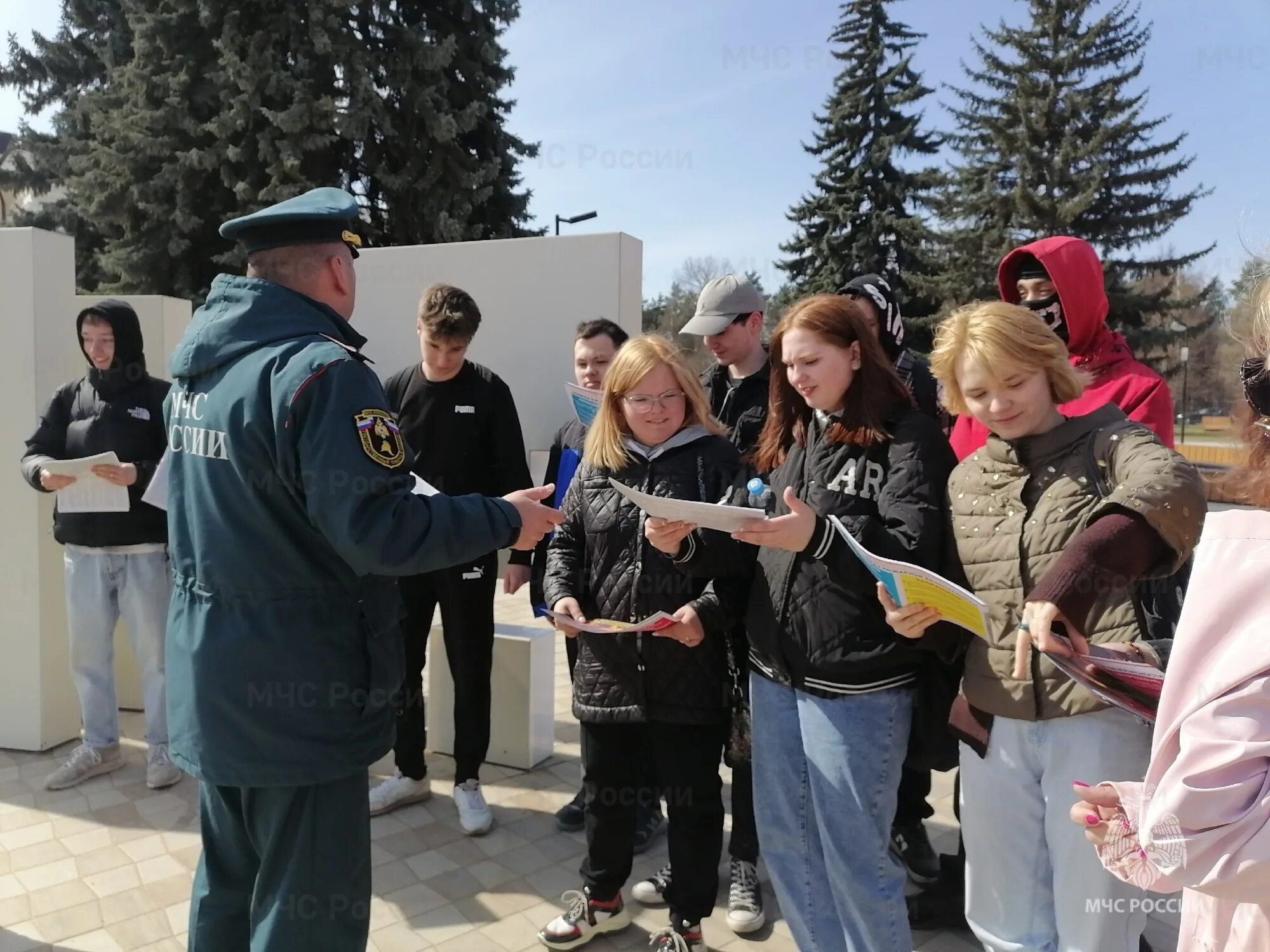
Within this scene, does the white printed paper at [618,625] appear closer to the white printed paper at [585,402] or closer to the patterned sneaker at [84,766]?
the white printed paper at [585,402]

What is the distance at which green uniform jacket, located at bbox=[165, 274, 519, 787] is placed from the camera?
191 centimetres

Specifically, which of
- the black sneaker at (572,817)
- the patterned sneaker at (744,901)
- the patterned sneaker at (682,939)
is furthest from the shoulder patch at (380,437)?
A: the black sneaker at (572,817)

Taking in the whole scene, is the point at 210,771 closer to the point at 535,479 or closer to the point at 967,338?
the point at 967,338

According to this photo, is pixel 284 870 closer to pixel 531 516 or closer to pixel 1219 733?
pixel 531 516

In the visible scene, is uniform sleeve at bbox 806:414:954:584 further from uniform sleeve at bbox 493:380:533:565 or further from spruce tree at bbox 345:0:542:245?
spruce tree at bbox 345:0:542:245

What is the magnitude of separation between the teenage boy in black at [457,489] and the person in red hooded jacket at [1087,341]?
207 centimetres

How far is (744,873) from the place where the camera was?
3068 mm

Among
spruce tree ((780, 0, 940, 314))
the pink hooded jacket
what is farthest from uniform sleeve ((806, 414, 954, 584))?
spruce tree ((780, 0, 940, 314))

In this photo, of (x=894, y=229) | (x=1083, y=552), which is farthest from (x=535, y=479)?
(x=894, y=229)

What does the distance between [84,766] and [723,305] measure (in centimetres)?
365

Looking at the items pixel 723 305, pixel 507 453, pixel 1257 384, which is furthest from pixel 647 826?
pixel 1257 384

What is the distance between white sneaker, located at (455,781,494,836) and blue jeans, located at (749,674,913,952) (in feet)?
5.60

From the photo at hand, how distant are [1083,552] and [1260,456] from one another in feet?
1.54

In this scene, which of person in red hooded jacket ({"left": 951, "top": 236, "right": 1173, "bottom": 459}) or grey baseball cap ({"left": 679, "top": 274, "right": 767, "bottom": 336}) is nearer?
person in red hooded jacket ({"left": 951, "top": 236, "right": 1173, "bottom": 459})
